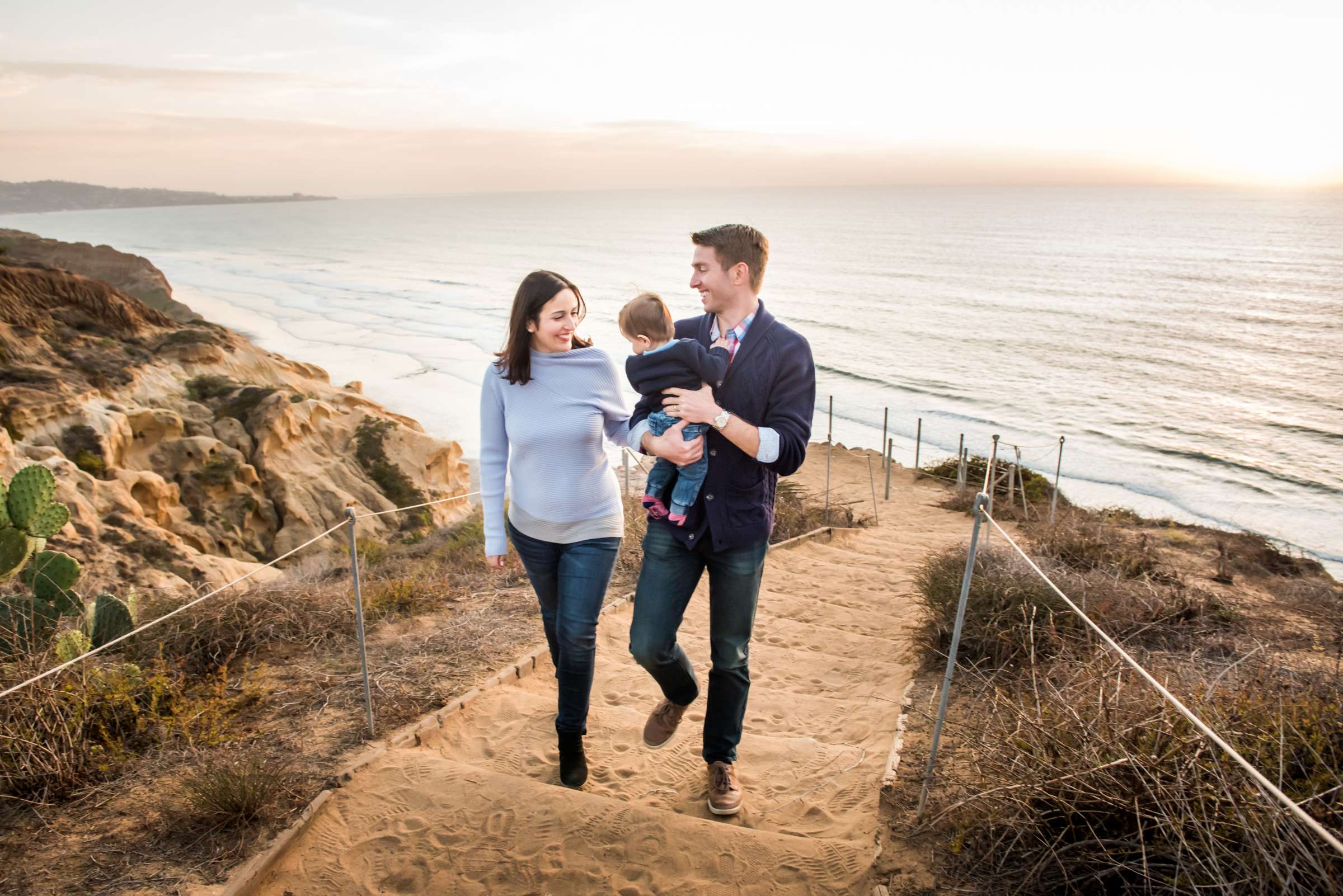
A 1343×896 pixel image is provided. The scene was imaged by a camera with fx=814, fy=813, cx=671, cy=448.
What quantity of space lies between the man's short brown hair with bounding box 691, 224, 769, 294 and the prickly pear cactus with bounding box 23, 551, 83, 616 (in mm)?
4411

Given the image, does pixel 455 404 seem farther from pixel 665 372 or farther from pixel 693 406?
pixel 693 406

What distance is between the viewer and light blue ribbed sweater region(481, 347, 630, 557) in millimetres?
3191

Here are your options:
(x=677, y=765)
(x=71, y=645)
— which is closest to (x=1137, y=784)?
(x=677, y=765)

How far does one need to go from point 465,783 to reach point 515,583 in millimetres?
3138

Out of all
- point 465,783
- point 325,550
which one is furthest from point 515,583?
point 325,550

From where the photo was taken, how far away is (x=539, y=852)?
288 centimetres

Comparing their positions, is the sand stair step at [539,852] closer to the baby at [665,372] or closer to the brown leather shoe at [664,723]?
the brown leather shoe at [664,723]


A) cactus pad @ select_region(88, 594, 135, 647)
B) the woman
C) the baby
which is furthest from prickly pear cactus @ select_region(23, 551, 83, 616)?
the baby

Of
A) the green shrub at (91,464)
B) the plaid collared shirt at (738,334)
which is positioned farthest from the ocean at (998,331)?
the plaid collared shirt at (738,334)

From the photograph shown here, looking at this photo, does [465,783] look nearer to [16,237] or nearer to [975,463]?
[975,463]

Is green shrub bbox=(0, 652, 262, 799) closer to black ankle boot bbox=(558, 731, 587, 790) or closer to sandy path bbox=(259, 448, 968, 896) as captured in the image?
sandy path bbox=(259, 448, 968, 896)

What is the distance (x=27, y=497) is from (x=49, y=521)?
0.64 ft

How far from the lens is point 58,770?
3318 mm

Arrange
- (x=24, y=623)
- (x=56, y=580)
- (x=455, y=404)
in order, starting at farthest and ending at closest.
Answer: (x=455, y=404)
(x=56, y=580)
(x=24, y=623)
